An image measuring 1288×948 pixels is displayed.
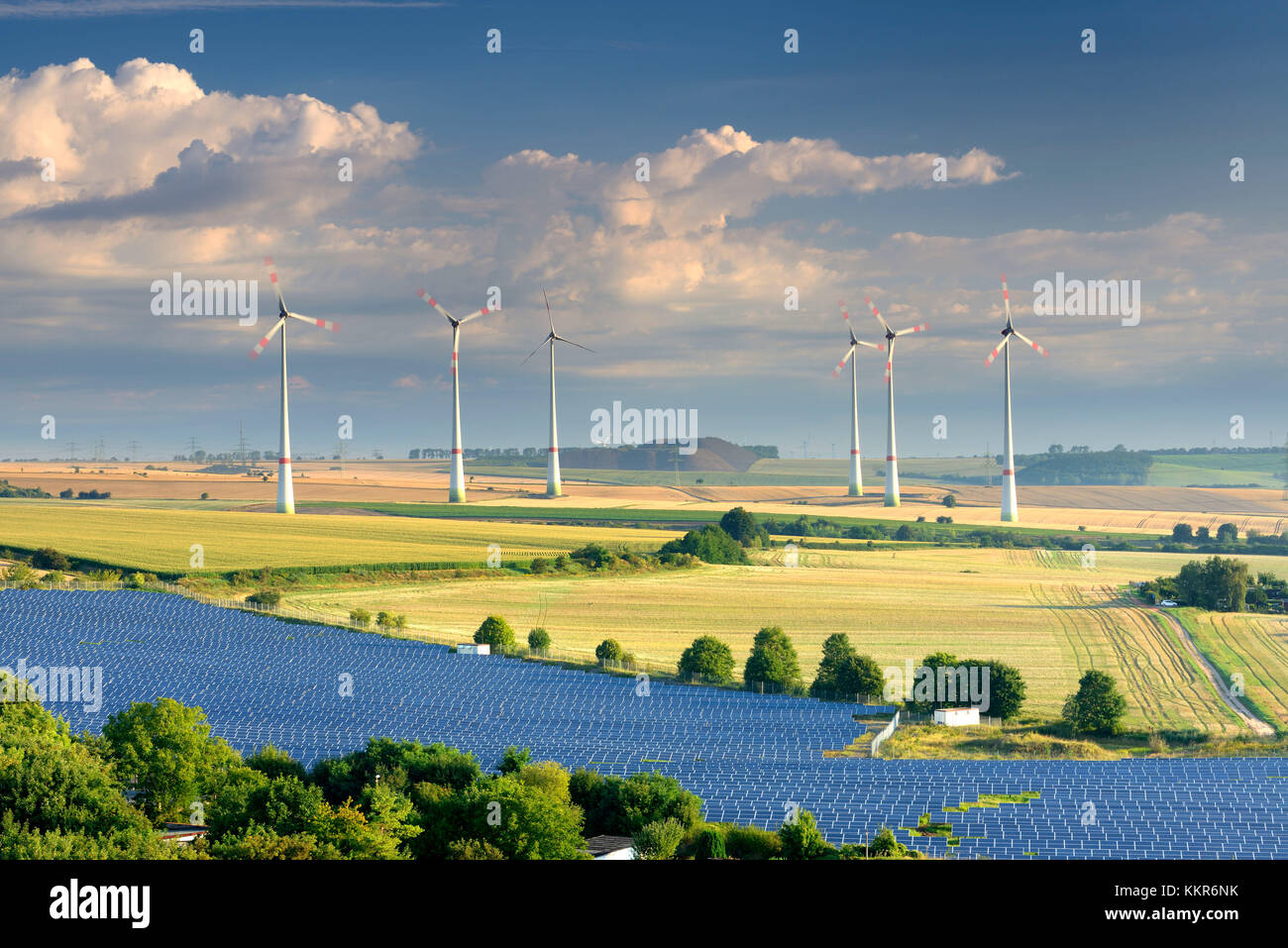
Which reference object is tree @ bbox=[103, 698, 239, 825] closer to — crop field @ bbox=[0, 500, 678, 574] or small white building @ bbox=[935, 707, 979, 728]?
small white building @ bbox=[935, 707, 979, 728]

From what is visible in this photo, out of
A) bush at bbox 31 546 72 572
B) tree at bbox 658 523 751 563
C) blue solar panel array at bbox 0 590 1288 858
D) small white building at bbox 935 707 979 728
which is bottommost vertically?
small white building at bbox 935 707 979 728

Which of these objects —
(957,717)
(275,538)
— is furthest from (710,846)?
(275,538)

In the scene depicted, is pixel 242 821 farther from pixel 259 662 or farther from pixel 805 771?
pixel 259 662

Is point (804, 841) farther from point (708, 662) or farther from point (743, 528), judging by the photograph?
point (743, 528)

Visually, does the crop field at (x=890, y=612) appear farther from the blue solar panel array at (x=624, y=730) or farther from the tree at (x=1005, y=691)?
the blue solar panel array at (x=624, y=730)

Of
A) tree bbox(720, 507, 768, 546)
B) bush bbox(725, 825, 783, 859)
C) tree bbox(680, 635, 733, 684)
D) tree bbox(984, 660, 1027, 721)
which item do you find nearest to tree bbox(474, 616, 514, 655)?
tree bbox(680, 635, 733, 684)

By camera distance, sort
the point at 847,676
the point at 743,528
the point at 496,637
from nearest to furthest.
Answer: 1. the point at 847,676
2. the point at 496,637
3. the point at 743,528
